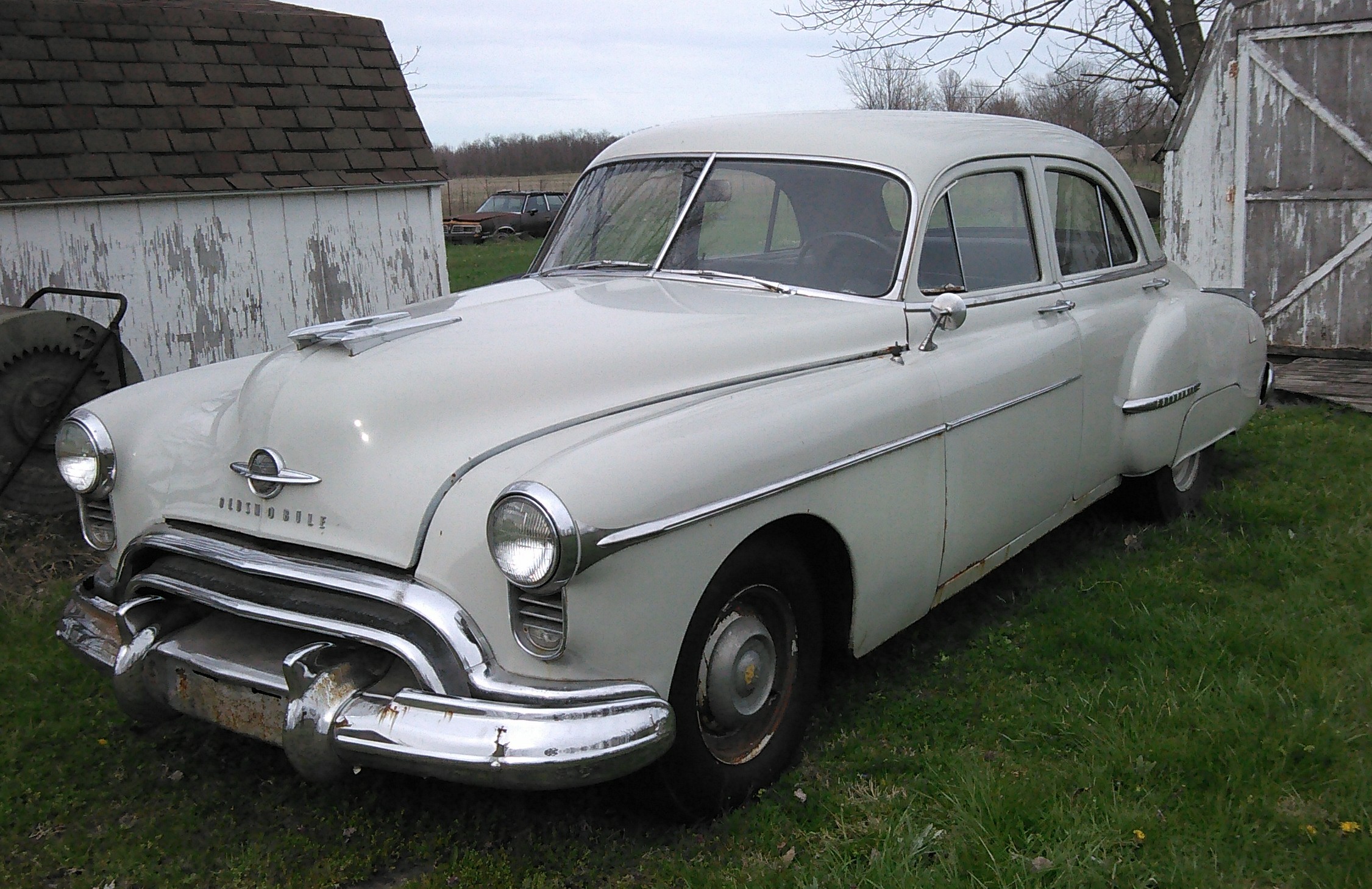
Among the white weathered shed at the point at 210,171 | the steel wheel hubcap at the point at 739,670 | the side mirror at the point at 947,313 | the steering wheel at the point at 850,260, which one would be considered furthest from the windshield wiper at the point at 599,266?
the white weathered shed at the point at 210,171

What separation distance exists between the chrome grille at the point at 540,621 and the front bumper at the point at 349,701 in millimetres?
76

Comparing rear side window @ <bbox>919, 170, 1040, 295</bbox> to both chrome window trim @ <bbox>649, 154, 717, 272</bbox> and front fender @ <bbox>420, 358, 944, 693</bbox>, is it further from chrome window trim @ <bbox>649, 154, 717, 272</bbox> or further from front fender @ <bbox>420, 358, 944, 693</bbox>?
chrome window trim @ <bbox>649, 154, 717, 272</bbox>

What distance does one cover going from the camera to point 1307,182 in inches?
316

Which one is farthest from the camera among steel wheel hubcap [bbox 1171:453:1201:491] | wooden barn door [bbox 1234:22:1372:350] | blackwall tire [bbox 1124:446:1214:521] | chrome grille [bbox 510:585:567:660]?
wooden barn door [bbox 1234:22:1372:350]

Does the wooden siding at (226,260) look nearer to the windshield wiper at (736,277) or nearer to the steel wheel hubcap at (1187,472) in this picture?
the windshield wiper at (736,277)

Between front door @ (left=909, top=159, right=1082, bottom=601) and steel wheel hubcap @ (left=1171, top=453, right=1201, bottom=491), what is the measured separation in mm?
1137

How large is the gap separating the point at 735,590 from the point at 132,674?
1.50 m

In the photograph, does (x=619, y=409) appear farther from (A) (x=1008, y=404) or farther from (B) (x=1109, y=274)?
(B) (x=1109, y=274)

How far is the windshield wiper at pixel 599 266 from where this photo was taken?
3.88m

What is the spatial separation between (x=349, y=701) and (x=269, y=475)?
2.00 ft

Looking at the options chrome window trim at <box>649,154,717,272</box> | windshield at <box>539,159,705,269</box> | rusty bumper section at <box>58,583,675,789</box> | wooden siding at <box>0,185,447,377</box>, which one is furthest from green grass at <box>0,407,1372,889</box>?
wooden siding at <box>0,185,447,377</box>

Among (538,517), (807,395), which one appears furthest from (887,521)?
(538,517)

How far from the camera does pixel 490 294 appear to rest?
12.4ft

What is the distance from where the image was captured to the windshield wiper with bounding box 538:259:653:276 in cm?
388
